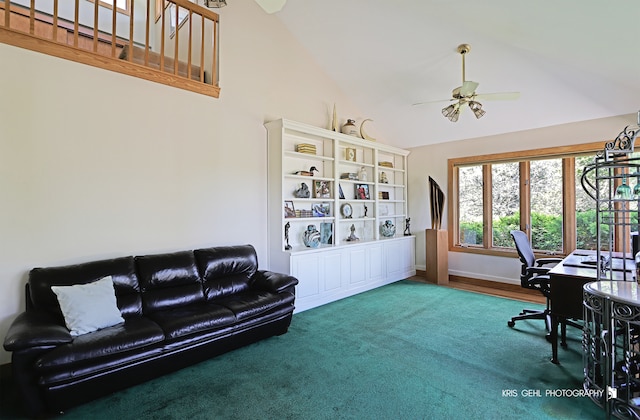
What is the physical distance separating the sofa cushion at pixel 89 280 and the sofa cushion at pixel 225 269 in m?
0.65

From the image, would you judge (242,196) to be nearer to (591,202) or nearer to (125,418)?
(125,418)

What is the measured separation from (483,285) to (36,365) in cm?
590

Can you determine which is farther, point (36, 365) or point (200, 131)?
point (200, 131)

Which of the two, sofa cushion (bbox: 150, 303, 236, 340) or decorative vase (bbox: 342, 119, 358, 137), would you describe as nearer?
sofa cushion (bbox: 150, 303, 236, 340)

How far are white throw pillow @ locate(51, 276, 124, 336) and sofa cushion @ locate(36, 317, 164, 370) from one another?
0.08 meters

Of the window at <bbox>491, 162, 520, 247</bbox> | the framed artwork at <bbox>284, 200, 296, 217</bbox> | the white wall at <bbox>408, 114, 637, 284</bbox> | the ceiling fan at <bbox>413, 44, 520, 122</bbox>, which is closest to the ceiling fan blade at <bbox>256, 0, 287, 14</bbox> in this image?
the ceiling fan at <bbox>413, 44, 520, 122</bbox>

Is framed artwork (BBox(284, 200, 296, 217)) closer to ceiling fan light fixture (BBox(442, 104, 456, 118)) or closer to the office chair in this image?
ceiling fan light fixture (BBox(442, 104, 456, 118))

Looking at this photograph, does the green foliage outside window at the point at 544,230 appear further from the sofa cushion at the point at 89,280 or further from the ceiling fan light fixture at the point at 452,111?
the sofa cushion at the point at 89,280

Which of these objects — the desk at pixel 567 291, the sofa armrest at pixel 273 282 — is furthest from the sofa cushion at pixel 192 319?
the desk at pixel 567 291

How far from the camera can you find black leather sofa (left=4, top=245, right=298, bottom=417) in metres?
2.11

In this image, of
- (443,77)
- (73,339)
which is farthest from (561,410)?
(443,77)

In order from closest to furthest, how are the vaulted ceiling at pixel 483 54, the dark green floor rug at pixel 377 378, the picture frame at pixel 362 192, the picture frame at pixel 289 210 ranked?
the dark green floor rug at pixel 377 378
the vaulted ceiling at pixel 483 54
the picture frame at pixel 289 210
the picture frame at pixel 362 192

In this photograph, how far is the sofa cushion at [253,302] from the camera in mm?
3057

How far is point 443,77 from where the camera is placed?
15.3ft
